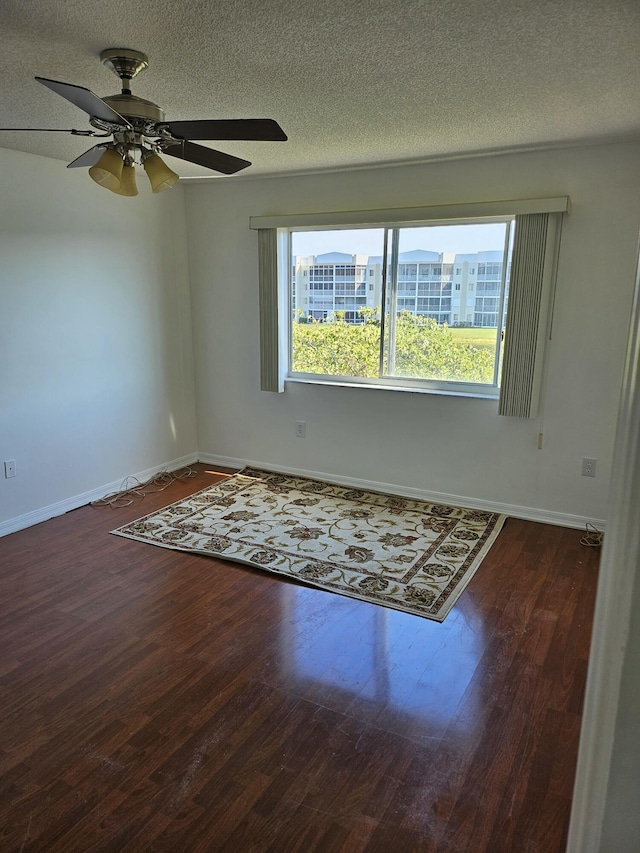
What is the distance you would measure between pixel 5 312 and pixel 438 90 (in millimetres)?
2801

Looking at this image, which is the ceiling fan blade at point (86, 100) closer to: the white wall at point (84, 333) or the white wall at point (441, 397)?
the white wall at point (84, 333)

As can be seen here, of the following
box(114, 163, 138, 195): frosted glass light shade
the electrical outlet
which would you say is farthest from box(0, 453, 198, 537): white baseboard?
the electrical outlet

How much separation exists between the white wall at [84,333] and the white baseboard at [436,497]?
57cm

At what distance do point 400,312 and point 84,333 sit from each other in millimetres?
2297

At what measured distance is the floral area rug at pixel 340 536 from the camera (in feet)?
10.1

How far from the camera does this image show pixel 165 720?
2.09m

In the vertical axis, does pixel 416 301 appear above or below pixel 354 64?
below

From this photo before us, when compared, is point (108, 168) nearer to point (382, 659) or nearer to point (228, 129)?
point (228, 129)

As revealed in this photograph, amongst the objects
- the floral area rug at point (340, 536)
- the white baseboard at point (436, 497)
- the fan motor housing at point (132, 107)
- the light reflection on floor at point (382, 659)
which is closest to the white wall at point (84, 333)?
the white baseboard at point (436, 497)

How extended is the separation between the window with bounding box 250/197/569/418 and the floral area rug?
0.87m

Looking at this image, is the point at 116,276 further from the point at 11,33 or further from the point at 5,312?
the point at 11,33

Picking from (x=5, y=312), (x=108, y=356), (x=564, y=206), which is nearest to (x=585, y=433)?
(x=564, y=206)

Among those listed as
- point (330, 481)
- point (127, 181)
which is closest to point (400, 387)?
point (330, 481)

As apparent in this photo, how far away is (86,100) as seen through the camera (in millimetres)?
1740
